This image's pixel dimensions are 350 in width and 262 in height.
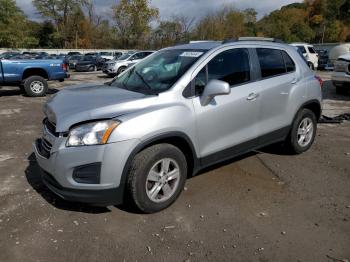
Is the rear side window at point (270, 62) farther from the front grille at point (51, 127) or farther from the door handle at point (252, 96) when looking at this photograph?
the front grille at point (51, 127)

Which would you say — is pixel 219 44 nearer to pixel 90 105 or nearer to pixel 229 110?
pixel 229 110

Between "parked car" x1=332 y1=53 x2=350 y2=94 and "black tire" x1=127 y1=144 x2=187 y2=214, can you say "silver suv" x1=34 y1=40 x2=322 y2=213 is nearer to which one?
"black tire" x1=127 y1=144 x2=187 y2=214

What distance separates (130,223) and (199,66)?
1.89 metres

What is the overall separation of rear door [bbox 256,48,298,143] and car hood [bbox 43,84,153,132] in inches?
69.9

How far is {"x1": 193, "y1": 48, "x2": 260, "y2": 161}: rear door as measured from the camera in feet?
13.0

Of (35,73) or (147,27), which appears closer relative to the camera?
(35,73)

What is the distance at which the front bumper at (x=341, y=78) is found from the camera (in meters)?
10.8

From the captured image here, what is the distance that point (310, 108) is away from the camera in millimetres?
5594

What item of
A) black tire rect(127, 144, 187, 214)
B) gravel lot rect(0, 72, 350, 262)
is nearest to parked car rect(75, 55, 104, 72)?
gravel lot rect(0, 72, 350, 262)

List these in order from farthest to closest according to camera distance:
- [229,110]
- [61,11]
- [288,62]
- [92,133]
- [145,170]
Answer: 1. [61,11]
2. [288,62]
3. [229,110]
4. [145,170]
5. [92,133]

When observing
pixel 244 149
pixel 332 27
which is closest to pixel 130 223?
pixel 244 149

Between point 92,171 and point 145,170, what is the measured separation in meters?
0.52

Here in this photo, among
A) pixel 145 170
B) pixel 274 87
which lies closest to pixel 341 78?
pixel 274 87

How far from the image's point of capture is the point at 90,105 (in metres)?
3.58
